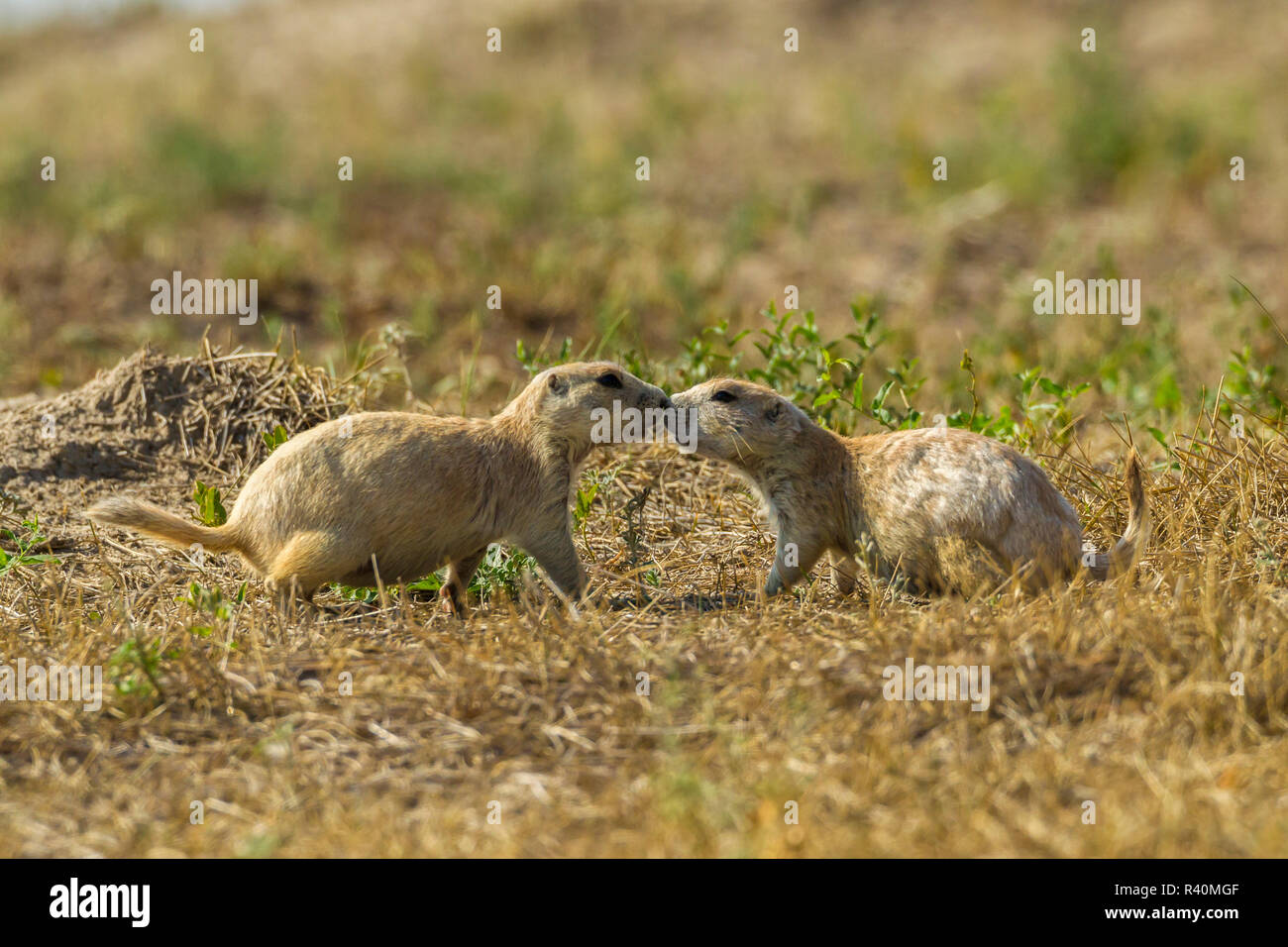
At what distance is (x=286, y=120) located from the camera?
16.1 m

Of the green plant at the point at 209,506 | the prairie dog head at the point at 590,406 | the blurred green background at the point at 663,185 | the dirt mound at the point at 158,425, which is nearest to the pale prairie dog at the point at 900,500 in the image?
the prairie dog head at the point at 590,406

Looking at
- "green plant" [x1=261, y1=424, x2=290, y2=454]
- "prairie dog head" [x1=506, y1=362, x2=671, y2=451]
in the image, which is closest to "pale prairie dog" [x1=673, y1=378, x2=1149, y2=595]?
"prairie dog head" [x1=506, y1=362, x2=671, y2=451]

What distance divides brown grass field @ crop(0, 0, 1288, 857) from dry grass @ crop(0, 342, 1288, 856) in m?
0.02

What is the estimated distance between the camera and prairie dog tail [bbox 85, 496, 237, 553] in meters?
4.81

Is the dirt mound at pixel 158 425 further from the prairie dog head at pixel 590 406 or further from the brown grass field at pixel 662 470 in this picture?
the prairie dog head at pixel 590 406

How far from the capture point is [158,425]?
6.55m

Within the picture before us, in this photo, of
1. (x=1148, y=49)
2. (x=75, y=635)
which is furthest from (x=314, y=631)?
(x=1148, y=49)

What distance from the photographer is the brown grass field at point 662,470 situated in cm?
376

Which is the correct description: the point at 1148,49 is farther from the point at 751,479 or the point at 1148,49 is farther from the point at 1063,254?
the point at 751,479

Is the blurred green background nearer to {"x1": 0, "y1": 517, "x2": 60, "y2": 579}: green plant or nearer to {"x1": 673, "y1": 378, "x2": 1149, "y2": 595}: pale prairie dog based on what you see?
{"x1": 673, "y1": 378, "x2": 1149, "y2": 595}: pale prairie dog

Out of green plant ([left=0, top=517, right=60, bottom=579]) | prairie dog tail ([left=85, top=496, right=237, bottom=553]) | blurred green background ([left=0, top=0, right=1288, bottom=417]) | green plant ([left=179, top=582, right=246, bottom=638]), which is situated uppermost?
blurred green background ([left=0, top=0, right=1288, bottom=417])

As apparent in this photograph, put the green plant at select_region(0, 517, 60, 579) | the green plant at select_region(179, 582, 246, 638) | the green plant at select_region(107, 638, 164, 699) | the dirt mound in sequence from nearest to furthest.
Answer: the green plant at select_region(107, 638, 164, 699)
the green plant at select_region(179, 582, 246, 638)
the green plant at select_region(0, 517, 60, 579)
the dirt mound

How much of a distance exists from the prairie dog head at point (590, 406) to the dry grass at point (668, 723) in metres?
0.55
